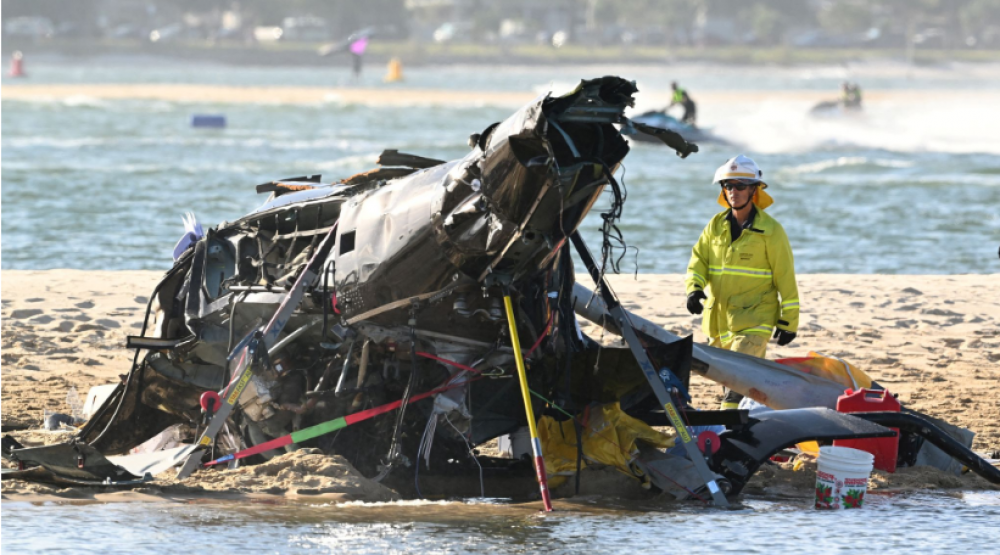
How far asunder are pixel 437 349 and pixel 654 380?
1.14 metres

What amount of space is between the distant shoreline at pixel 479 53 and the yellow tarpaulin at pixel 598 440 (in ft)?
343

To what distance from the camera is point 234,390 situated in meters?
8.05

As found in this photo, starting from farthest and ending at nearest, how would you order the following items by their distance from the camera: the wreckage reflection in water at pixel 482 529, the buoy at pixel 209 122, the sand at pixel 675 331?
1. the buoy at pixel 209 122
2. the sand at pixel 675 331
3. the wreckage reflection in water at pixel 482 529

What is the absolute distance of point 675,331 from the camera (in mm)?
14133

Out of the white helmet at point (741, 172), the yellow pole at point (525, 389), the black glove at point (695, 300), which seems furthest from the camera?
the black glove at point (695, 300)

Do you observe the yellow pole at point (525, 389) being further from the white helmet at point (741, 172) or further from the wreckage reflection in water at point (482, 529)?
the white helmet at point (741, 172)

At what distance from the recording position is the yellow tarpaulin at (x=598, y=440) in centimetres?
831

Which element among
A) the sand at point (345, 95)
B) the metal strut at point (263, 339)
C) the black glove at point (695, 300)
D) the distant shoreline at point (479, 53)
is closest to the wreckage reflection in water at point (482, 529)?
the metal strut at point (263, 339)

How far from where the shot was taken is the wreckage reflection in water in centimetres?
732

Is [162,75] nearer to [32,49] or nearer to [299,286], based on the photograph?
[32,49]

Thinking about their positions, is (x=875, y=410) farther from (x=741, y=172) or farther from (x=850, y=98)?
(x=850, y=98)

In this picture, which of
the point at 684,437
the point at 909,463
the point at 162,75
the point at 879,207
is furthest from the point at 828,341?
the point at 162,75

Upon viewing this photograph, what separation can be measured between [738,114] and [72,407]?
54.9 m

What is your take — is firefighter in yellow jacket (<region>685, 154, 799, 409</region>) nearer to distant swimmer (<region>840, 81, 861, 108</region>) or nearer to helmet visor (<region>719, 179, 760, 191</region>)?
helmet visor (<region>719, 179, 760, 191</region>)
